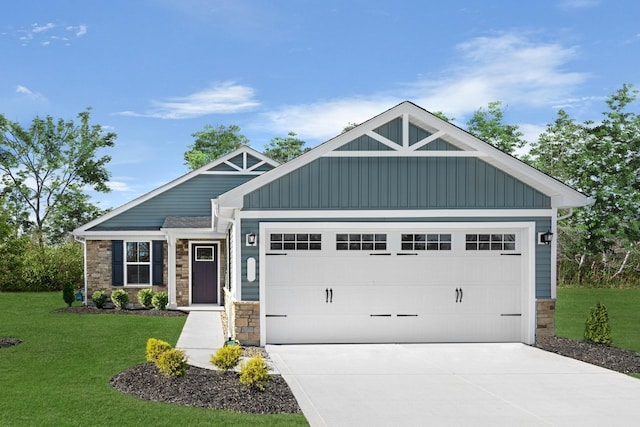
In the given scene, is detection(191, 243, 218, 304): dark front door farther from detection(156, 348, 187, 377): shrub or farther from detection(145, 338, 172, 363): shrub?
detection(156, 348, 187, 377): shrub

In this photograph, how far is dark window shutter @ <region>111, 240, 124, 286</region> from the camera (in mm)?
21344

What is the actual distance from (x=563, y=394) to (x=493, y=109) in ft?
99.6

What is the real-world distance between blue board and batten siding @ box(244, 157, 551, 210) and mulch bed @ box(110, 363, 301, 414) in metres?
4.04

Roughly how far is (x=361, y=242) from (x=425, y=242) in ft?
4.25

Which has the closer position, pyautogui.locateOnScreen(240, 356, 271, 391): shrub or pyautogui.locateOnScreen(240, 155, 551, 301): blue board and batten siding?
pyautogui.locateOnScreen(240, 356, 271, 391): shrub

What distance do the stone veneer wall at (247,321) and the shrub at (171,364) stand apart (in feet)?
11.4

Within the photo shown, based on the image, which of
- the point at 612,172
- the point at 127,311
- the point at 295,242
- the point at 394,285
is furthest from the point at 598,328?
the point at 612,172

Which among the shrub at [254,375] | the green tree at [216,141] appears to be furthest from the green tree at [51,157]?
the shrub at [254,375]

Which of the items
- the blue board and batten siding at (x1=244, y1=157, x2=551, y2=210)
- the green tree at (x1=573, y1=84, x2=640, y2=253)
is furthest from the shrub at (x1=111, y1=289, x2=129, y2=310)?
the green tree at (x1=573, y1=84, x2=640, y2=253)

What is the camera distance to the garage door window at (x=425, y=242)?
1306 cm

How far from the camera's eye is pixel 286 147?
143 ft

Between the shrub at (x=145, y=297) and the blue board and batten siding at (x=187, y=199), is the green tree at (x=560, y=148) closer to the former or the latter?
the blue board and batten siding at (x=187, y=199)

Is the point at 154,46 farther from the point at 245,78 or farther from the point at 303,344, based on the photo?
the point at 303,344

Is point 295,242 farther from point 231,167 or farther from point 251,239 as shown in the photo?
point 231,167
